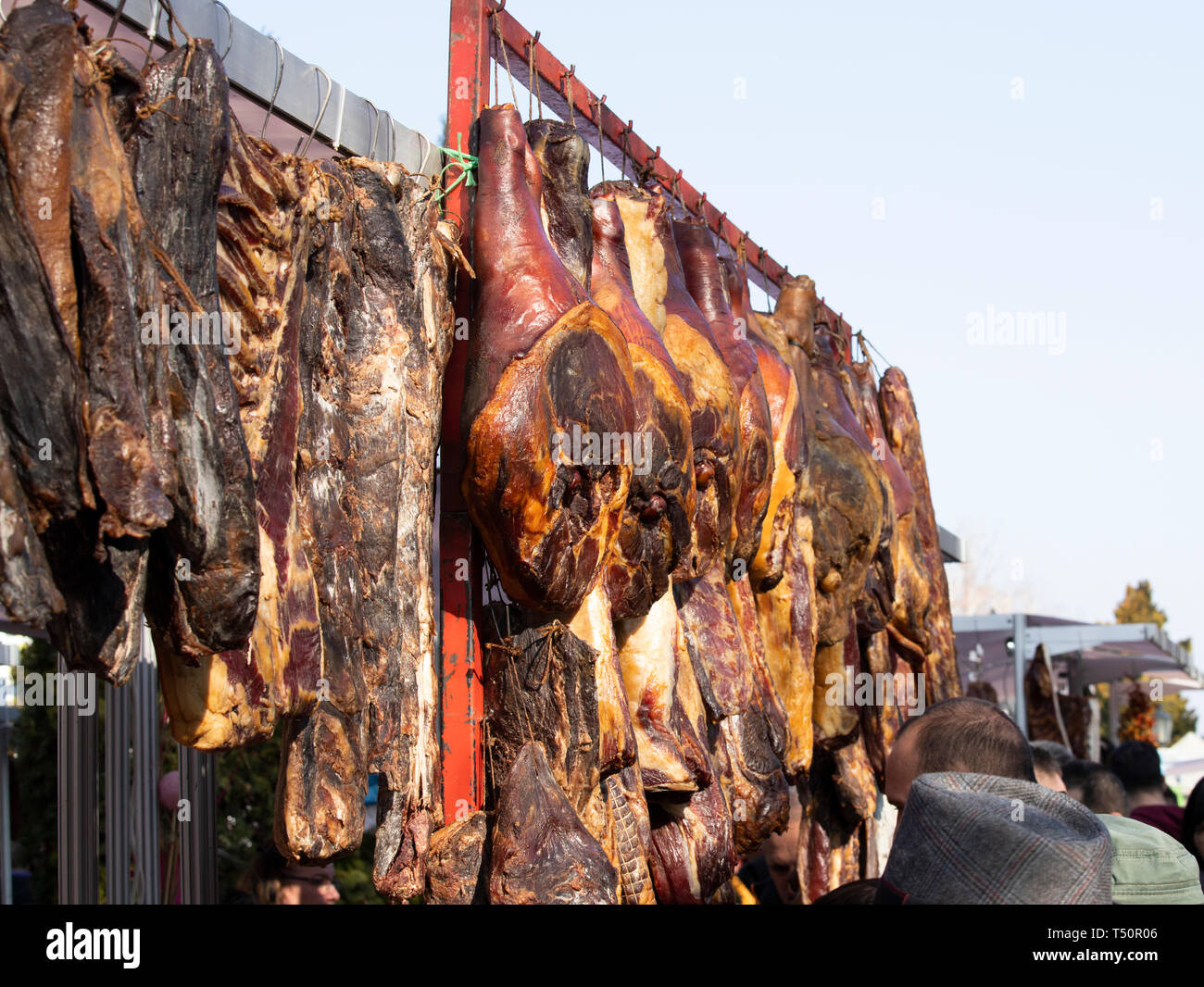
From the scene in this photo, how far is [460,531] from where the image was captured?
11.7ft

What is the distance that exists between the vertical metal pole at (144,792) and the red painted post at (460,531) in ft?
5.99

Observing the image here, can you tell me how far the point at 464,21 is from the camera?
12.4 feet

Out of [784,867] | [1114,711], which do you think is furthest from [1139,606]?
[784,867]

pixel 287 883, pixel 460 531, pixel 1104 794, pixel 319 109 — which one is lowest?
pixel 287 883

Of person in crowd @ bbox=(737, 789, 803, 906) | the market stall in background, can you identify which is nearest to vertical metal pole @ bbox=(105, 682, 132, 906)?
the market stall in background

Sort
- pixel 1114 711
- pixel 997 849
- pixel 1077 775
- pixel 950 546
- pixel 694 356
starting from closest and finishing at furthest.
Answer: pixel 997 849 → pixel 694 356 → pixel 1077 775 → pixel 950 546 → pixel 1114 711

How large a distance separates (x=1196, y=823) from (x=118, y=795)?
3.83 metres

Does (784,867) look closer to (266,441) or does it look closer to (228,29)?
(266,441)

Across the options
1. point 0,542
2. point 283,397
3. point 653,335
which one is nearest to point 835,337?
point 653,335

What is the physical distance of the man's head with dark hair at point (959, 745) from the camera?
10.1ft

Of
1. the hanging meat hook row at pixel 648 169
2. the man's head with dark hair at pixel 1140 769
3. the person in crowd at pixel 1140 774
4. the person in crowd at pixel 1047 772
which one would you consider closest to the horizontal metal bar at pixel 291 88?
the hanging meat hook row at pixel 648 169

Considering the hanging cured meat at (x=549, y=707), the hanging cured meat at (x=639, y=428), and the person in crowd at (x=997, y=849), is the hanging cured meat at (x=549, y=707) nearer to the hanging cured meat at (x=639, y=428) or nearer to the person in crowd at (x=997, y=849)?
the hanging cured meat at (x=639, y=428)
